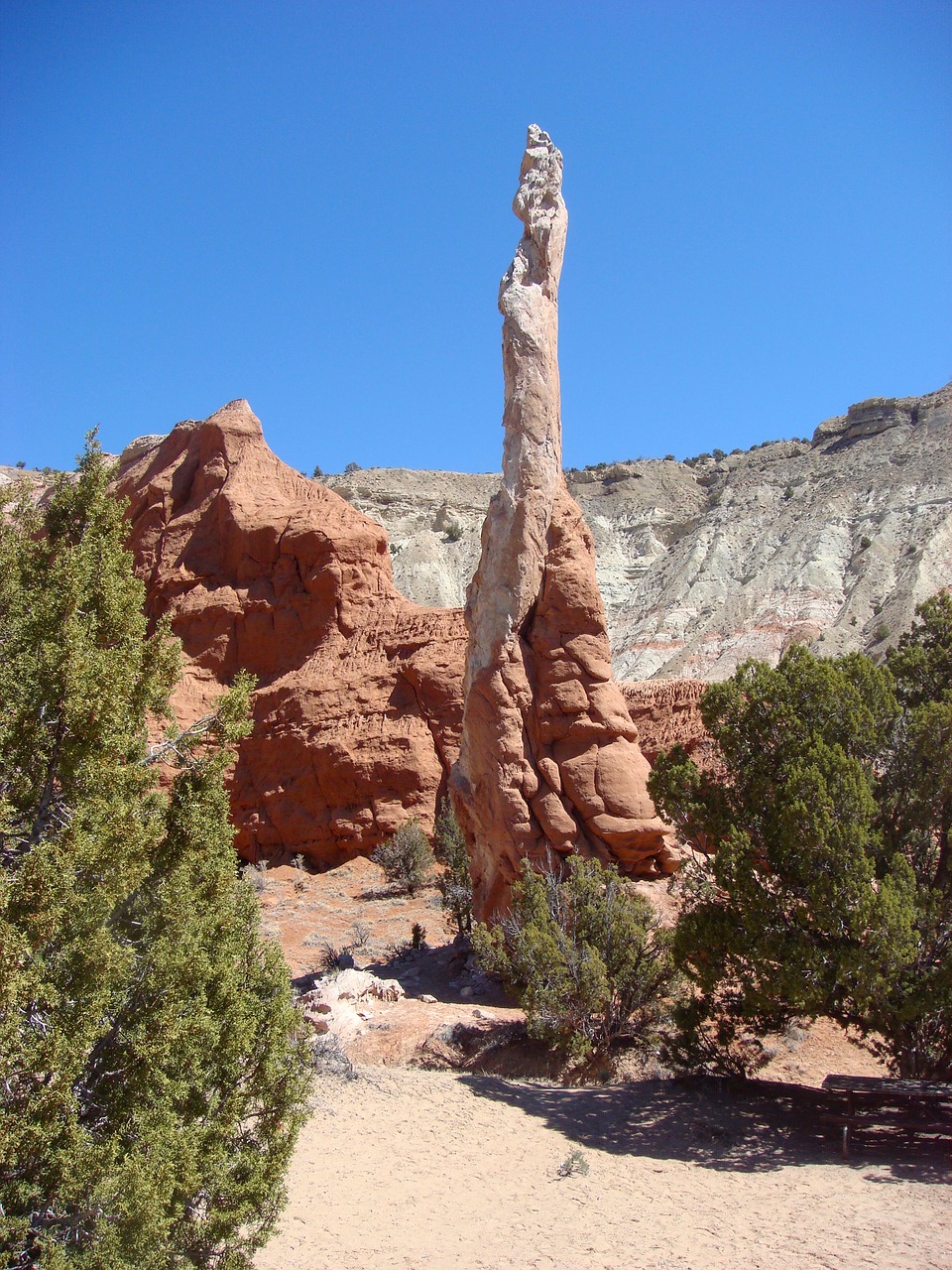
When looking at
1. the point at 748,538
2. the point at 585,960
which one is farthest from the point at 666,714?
the point at 748,538

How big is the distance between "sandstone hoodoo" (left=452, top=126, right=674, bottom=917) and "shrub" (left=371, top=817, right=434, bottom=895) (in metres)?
5.86

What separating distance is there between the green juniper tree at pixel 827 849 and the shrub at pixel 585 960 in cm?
74

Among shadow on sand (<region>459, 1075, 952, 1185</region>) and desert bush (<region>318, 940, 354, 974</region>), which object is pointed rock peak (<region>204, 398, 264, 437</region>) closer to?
desert bush (<region>318, 940, 354, 974</region>)

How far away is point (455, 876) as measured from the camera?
16188 mm

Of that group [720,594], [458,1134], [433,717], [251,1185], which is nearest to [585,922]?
[458,1134]

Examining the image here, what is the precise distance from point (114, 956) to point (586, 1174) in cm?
521

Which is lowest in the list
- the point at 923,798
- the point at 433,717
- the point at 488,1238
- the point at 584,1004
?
the point at 488,1238

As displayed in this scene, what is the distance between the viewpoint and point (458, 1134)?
8734 millimetres

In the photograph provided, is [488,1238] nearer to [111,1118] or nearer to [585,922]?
[111,1118]

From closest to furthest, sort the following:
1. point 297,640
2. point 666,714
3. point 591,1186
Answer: point 591,1186 → point 666,714 → point 297,640

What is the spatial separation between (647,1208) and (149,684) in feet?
18.2

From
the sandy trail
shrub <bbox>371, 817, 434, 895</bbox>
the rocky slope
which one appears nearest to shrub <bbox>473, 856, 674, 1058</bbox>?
the sandy trail

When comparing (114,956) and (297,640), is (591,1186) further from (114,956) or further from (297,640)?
(297,640)

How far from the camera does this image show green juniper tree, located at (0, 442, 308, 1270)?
14.4 feet
